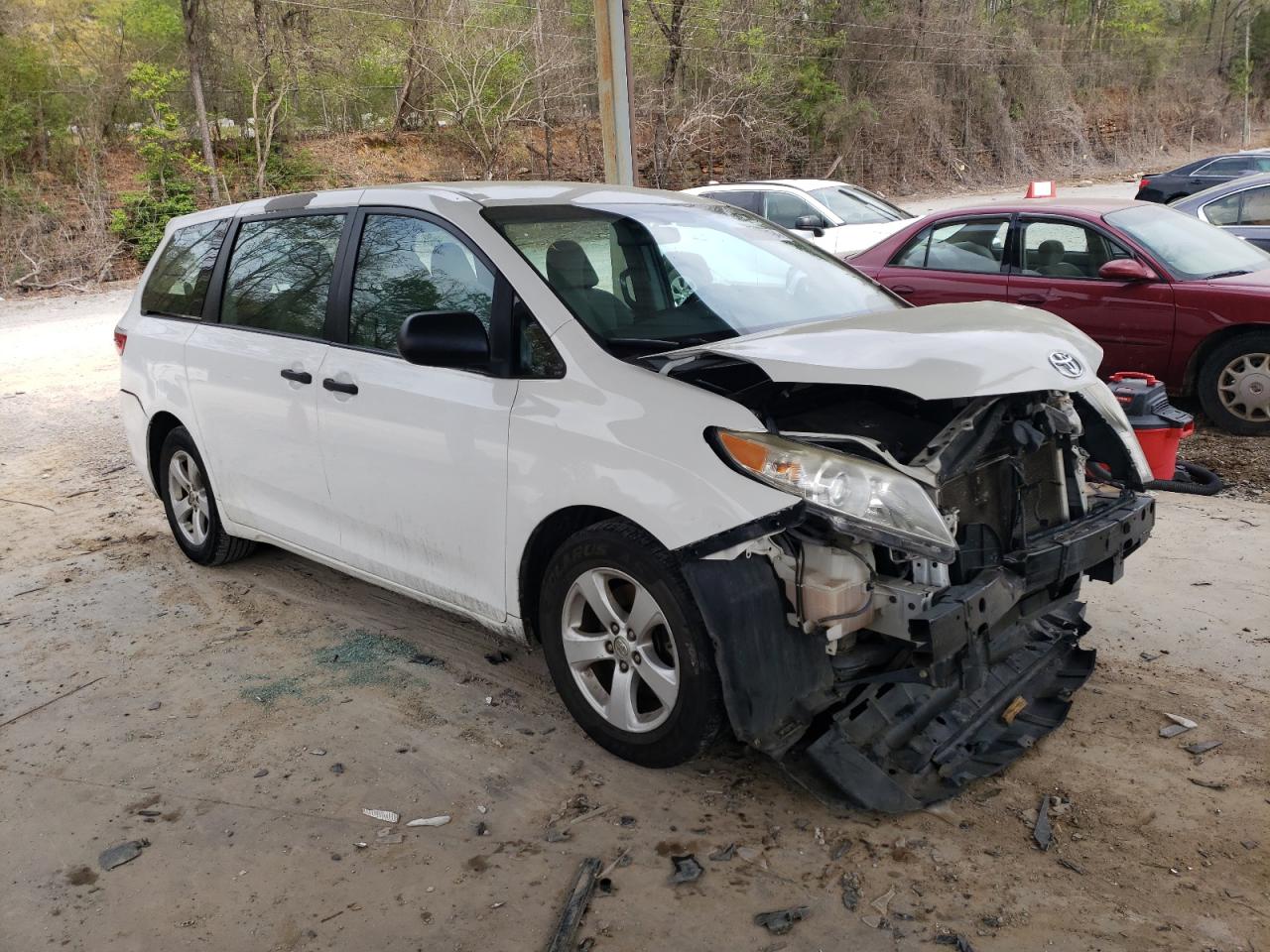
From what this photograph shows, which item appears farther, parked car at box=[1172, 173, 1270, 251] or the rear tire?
parked car at box=[1172, 173, 1270, 251]

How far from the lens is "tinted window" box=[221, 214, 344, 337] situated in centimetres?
429

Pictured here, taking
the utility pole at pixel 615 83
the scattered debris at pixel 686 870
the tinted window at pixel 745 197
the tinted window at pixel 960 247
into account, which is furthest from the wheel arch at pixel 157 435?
the tinted window at pixel 745 197

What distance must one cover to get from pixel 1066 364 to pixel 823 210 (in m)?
11.5

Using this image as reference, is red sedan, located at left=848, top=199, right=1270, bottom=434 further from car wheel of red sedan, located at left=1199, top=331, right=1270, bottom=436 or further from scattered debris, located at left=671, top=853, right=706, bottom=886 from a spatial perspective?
scattered debris, located at left=671, top=853, right=706, bottom=886

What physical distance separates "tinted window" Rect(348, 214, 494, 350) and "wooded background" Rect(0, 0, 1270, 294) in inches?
781

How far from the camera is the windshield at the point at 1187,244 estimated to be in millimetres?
7227

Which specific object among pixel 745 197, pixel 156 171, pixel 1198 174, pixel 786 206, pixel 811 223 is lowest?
pixel 811 223

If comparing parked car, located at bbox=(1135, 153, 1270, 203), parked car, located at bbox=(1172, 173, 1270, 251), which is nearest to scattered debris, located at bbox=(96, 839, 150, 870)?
parked car, located at bbox=(1172, 173, 1270, 251)

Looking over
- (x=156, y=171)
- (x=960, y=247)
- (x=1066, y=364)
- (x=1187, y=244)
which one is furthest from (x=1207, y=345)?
(x=156, y=171)

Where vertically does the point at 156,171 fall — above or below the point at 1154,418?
above

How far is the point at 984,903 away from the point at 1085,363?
166 centimetres

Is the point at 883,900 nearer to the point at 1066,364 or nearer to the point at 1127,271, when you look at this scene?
the point at 1066,364

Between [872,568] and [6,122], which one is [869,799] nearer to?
[872,568]

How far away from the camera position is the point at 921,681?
2.97m
